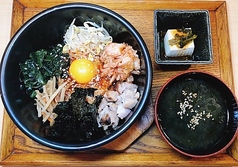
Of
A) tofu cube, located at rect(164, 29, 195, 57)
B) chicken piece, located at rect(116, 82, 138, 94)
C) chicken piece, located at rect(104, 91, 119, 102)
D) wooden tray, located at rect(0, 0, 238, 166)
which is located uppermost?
tofu cube, located at rect(164, 29, 195, 57)

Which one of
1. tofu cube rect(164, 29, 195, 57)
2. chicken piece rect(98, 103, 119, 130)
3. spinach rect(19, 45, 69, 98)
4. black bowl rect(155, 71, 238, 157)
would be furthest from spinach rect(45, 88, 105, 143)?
tofu cube rect(164, 29, 195, 57)

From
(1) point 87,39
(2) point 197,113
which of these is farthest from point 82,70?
(2) point 197,113

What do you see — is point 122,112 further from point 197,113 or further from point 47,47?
point 47,47

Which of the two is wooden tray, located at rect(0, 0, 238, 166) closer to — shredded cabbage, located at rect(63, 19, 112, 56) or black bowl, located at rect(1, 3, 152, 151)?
black bowl, located at rect(1, 3, 152, 151)

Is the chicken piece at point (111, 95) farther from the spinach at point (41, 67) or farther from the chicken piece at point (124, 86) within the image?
the spinach at point (41, 67)

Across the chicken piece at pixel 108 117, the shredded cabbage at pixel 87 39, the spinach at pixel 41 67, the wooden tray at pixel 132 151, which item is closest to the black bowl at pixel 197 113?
the wooden tray at pixel 132 151

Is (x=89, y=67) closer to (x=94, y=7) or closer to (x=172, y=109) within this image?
(x=94, y=7)
